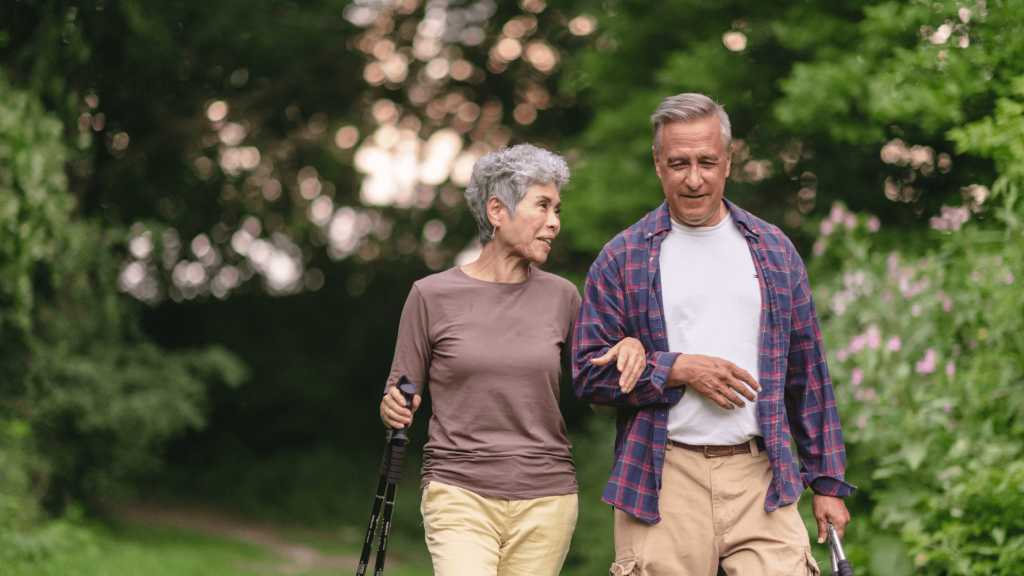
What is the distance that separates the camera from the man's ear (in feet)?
13.3

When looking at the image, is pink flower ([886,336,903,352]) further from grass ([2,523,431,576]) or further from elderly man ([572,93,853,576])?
grass ([2,523,431,576])

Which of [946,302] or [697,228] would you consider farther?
[946,302]

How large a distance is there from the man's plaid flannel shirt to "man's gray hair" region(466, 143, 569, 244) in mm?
357

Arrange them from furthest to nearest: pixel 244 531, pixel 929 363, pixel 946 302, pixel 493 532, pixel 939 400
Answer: pixel 244 531, pixel 946 302, pixel 929 363, pixel 939 400, pixel 493 532

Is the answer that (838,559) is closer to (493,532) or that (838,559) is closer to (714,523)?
(714,523)

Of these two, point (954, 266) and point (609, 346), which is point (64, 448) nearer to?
point (954, 266)

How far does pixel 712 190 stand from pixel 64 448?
8703 millimetres

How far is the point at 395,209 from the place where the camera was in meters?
16.8

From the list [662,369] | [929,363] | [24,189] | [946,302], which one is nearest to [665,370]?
[662,369]

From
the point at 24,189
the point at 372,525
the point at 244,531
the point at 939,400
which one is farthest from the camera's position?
the point at 244,531

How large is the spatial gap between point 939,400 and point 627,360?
9.59 feet

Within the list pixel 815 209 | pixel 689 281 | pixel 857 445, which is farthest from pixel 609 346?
pixel 815 209

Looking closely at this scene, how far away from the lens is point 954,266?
22.6 feet

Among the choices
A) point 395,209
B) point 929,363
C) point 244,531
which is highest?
point 395,209
